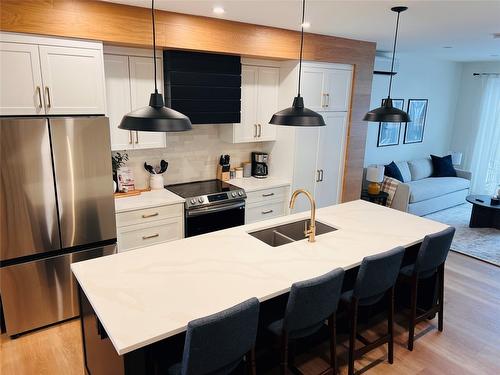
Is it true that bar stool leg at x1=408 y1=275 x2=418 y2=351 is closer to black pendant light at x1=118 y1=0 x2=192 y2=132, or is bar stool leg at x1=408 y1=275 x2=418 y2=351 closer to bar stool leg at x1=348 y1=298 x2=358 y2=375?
bar stool leg at x1=348 y1=298 x2=358 y2=375

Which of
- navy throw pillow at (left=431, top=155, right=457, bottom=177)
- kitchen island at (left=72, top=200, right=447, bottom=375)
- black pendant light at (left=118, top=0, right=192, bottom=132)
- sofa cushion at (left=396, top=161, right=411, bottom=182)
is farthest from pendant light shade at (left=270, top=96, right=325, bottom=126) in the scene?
navy throw pillow at (left=431, top=155, right=457, bottom=177)

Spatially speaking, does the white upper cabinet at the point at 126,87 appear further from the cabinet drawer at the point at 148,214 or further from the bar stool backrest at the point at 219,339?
the bar stool backrest at the point at 219,339

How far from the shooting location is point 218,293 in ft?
6.21

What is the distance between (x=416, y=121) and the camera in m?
7.15

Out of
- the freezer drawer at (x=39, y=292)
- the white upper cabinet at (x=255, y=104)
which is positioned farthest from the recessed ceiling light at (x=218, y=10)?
the freezer drawer at (x=39, y=292)

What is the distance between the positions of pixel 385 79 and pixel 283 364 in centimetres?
546

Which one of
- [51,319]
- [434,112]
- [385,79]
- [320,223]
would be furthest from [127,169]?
[434,112]

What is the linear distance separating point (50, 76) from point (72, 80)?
6.0 inches

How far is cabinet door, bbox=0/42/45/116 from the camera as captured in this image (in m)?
2.54

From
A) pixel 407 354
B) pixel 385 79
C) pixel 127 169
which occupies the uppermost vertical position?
pixel 385 79

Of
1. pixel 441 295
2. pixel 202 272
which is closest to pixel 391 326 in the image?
pixel 441 295

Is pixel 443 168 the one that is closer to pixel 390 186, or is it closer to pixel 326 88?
pixel 390 186

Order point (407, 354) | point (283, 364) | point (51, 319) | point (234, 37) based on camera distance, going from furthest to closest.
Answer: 1. point (234, 37)
2. point (51, 319)
3. point (407, 354)
4. point (283, 364)

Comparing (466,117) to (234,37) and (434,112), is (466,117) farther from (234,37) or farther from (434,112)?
(234,37)
